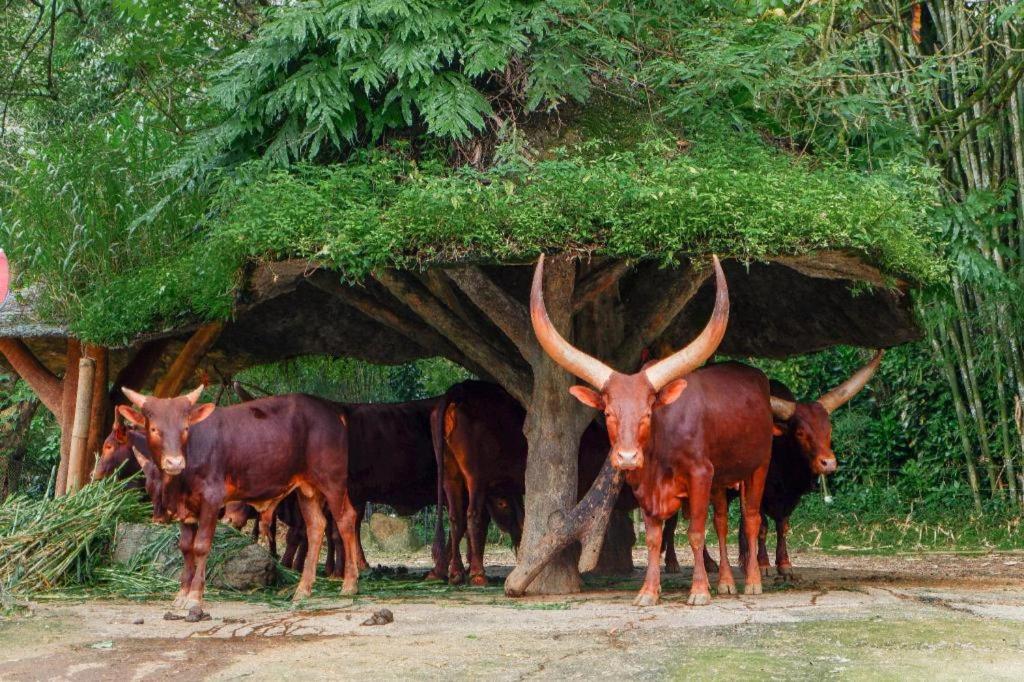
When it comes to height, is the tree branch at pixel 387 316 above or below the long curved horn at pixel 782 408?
above

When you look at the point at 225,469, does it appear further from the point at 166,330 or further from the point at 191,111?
the point at 191,111

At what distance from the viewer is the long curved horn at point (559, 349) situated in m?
8.08

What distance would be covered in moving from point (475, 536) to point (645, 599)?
8.35 ft

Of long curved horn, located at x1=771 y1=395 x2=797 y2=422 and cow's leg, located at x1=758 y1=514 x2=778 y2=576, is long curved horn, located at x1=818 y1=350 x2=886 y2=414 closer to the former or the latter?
long curved horn, located at x1=771 y1=395 x2=797 y2=422

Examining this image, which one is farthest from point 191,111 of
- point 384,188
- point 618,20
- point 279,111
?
point 618,20

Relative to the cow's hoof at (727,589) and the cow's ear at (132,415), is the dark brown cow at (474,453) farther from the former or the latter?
the cow's ear at (132,415)

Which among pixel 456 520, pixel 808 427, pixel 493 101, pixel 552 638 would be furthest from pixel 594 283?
pixel 552 638

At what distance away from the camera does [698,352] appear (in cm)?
812

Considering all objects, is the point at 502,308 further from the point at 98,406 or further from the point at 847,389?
the point at 98,406

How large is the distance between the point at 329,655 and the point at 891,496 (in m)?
10.8

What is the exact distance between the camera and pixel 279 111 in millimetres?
9016

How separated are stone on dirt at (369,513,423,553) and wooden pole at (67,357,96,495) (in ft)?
20.8

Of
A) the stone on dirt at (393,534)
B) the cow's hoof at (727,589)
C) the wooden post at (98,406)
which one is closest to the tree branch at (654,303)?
the cow's hoof at (727,589)

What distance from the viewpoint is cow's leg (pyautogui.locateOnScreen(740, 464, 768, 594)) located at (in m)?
8.88
